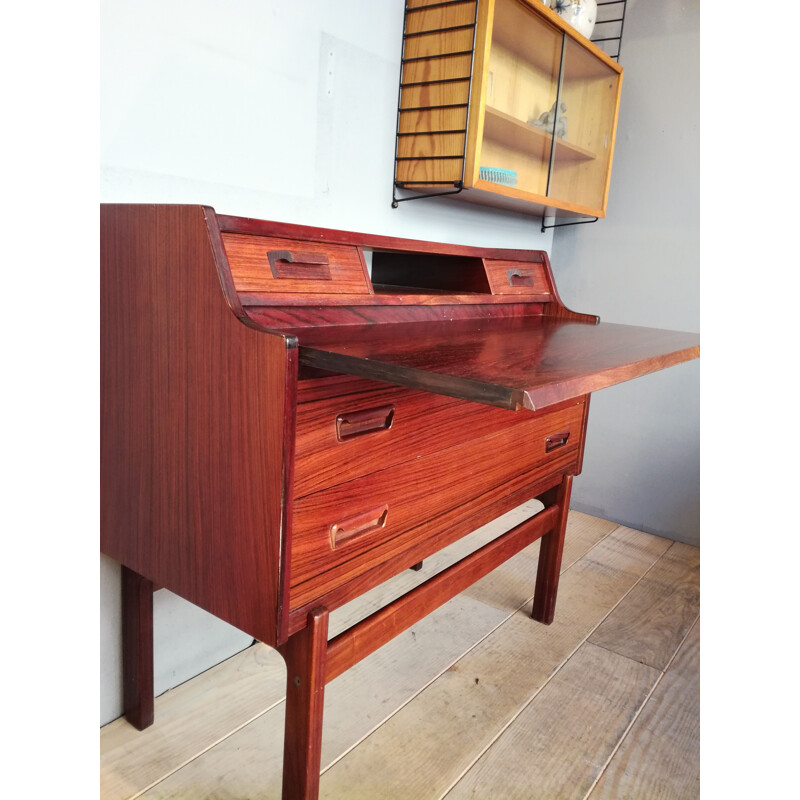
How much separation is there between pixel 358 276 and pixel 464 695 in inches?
40.4

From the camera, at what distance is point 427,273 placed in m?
1.81

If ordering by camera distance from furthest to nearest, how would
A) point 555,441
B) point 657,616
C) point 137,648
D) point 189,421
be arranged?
point 657,616 → point 555,441 → point 137,648 → point 189,421

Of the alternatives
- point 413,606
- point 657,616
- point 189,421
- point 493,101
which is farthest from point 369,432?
point 657,616

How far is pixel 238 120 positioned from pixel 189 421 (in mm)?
745

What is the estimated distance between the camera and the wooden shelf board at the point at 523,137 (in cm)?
183

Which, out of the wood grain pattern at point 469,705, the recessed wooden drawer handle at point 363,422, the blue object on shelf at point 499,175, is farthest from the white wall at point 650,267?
the recessed wooden drawer handle at point 363,422

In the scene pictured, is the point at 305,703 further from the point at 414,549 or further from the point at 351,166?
the point at 351,166

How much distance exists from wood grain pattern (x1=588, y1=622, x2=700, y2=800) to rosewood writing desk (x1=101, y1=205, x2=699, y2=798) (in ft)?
1.68

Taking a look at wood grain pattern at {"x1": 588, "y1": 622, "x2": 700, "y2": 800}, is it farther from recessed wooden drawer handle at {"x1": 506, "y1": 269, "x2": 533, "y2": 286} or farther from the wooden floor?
recessed wooden drawer handle at {"x1": 506, "y1": 269, "x2": 533, "y2": 286}

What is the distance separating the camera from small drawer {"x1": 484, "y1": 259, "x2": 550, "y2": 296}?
67.1 inches

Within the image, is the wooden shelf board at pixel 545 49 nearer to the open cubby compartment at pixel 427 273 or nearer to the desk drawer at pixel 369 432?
the open cubby compartment at pixel 427 273

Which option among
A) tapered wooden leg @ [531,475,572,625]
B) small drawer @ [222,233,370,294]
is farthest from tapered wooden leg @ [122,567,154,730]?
tapered wooden leg @ [531,475,572,625]

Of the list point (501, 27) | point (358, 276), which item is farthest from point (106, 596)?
point (501, 27)
